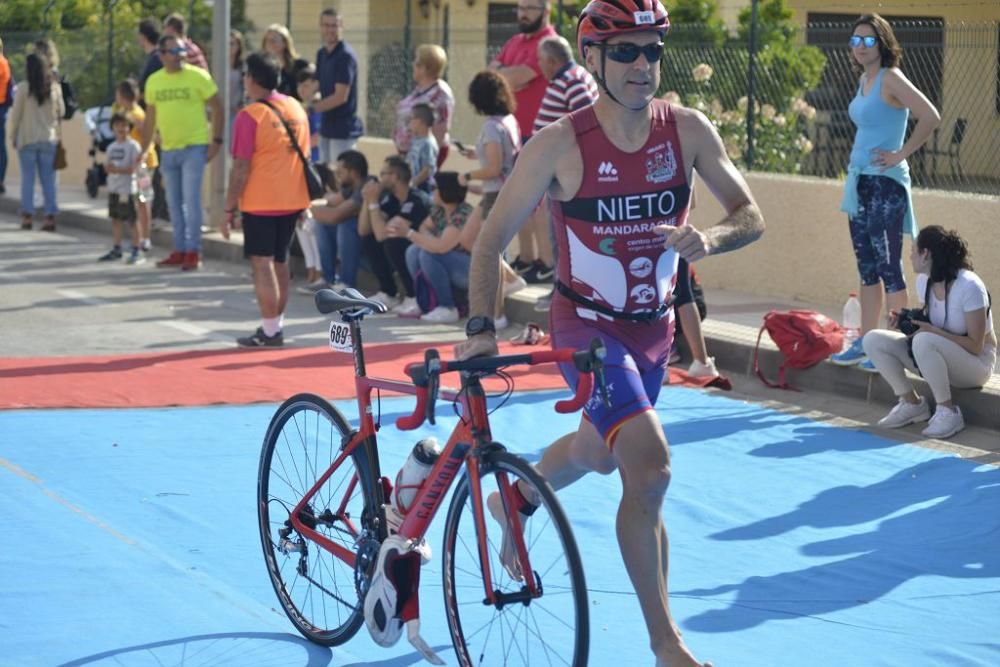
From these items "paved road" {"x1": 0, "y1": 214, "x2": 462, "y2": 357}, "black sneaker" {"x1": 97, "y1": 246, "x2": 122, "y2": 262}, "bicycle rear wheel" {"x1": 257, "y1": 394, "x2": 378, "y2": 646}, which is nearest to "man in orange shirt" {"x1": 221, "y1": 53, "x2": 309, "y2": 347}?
"paved road" {"x1": 0, "y1": 214, "x2": 462, "y2": 357}

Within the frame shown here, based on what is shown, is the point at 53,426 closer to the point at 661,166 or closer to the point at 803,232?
the point at 661,166

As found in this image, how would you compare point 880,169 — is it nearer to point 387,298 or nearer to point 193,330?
point 387,298

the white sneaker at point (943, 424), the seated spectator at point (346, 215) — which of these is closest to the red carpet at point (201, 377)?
the white sneaker at point (943, 424)

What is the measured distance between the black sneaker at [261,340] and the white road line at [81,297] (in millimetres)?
2316

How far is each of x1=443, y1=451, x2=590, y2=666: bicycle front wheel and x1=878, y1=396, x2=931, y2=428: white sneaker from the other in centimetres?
452

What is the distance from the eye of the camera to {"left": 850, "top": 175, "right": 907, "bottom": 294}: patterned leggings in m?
9.50

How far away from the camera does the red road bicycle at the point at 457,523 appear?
13.9ft

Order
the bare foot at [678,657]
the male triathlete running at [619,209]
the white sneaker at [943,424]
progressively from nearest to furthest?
the bare foot at [678,657], the male triathlete running at [619,209], the white sneaker at [943,424]

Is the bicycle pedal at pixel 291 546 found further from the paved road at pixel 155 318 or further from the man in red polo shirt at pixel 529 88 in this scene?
the man in red polo shirt at pixel 529 88

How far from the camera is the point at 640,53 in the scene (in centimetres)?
494

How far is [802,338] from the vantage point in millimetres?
9578

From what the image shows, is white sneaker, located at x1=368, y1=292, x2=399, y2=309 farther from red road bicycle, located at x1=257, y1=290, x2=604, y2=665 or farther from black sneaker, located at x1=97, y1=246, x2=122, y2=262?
red road bicycle, located at x1=257, y1=290, x2=604, y2=665

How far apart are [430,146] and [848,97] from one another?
11.0ft

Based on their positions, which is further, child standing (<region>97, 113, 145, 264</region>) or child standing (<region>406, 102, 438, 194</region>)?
child standing (<region>97, 113, 145, 264</region>)
